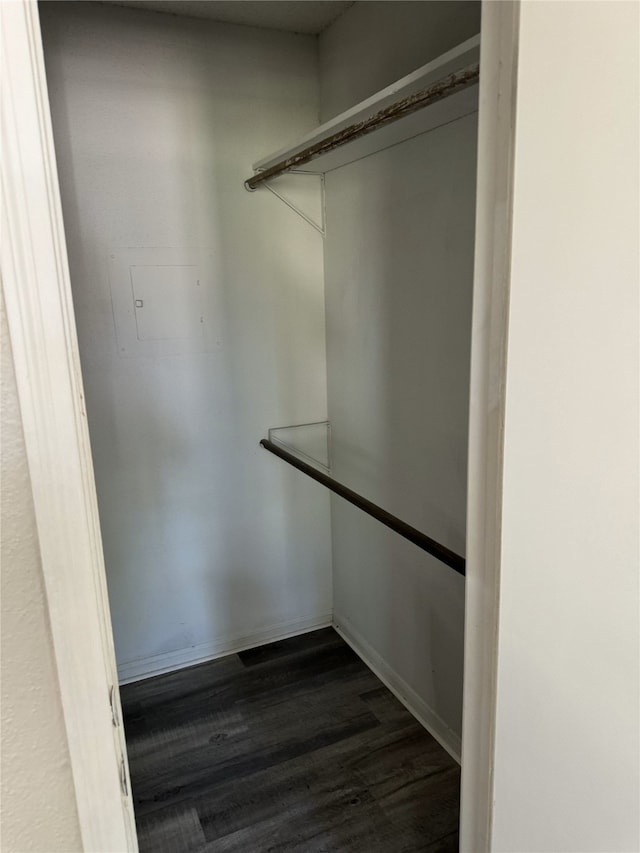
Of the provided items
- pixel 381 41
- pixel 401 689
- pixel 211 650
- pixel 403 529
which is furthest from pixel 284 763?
pixel 381 41

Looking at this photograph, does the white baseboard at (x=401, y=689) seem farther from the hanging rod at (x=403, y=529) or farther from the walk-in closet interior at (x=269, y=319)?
the hanging rod at (x=403, y=529)

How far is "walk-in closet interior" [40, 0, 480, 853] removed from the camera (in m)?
1.83

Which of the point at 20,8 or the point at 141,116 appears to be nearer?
the point at 20,8

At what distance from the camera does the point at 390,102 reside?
1484mm

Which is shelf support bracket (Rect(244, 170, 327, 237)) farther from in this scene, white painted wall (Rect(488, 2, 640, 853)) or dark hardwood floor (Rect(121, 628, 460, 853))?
dark hardwood floor (Rect(121, 628, 460, 853))

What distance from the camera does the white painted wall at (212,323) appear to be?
2.01 metres

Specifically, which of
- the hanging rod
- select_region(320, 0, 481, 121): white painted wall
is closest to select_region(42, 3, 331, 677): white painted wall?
select_region(320, 0, 481, 121): white painted wall

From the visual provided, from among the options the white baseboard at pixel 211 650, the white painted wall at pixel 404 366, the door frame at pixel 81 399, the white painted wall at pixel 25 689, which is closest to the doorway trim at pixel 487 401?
the door frame at pixel 81 399

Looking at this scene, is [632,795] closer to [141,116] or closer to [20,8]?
[20,8]

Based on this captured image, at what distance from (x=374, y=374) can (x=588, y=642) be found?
1414 millimetres

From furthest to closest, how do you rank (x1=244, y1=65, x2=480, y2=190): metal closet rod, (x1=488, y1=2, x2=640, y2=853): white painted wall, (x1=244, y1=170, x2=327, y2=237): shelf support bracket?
(x1=244, y1=170, x2=327, y2=237): shelf support bracket, (x1=244, y1=65, x2=480, y2=190): metal closet rod, (x1=488, y1=2, x2=640, y2=853): white painted wall

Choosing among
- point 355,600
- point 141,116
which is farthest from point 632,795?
point 141,116

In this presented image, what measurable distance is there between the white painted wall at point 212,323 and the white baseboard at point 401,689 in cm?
23

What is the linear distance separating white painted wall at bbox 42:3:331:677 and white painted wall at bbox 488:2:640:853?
169 cm
